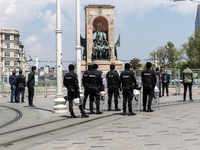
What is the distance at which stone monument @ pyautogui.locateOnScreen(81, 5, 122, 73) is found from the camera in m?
39.3

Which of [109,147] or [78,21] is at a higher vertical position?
[78,21]

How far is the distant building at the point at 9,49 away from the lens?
89438 millimetres

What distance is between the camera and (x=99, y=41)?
40000 millimetres

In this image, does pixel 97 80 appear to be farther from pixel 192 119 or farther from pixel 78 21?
pixel 78 21

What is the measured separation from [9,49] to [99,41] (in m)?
58.1

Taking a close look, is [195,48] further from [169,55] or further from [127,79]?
[127,79]

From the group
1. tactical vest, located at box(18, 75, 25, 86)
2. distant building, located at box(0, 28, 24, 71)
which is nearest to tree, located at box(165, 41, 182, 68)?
distant building, located at box(0, 28, 24, 71)

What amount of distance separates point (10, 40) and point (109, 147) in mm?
91055

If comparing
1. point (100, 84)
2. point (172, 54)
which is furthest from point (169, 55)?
point (100, 84)

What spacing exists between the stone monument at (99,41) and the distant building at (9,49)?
54051 mm

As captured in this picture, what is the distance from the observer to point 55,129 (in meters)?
7.21

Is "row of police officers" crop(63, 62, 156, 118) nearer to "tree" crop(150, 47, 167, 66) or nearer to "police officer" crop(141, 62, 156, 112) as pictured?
"police officer" crop(141, 62, 156, 112)

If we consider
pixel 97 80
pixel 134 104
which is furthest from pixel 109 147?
pixel 134 104

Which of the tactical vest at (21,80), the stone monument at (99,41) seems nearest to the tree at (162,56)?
the stone monument at (99,41)
